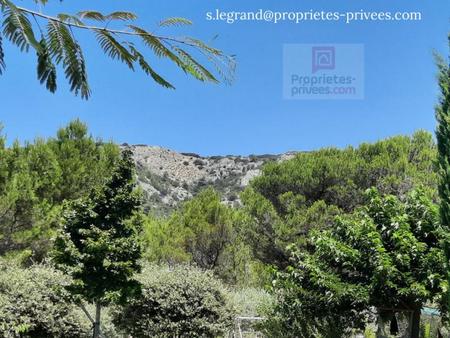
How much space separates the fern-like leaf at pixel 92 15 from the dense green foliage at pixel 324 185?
14802mm

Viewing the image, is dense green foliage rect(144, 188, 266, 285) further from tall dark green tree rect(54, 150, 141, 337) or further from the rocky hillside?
the rocky hillside

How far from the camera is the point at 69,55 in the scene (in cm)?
196

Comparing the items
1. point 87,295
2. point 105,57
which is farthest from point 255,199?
point 105,57

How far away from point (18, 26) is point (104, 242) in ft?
29.3

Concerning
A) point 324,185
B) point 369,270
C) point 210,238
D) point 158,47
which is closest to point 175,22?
point 158,47

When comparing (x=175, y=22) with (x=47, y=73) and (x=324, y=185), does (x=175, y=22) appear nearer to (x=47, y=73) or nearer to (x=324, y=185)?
(x=47, y=73)

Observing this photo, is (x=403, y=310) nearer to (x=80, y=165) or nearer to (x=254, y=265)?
(x=254, y=265)

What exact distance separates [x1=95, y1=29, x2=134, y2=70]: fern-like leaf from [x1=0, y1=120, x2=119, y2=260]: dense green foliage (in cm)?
1311

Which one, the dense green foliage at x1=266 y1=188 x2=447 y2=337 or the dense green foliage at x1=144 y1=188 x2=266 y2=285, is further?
the dense green foliage at x1=144 y1=188 x2=266 y2=285

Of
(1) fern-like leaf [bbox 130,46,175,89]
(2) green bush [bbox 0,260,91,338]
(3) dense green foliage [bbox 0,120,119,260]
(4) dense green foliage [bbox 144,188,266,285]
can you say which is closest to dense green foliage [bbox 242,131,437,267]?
(4) dense green foliage [bbox 144,188,266,285]

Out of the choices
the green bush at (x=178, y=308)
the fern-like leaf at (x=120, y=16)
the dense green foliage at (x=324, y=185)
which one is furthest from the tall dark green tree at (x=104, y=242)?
the fern-like leaf at (x=120, y=16)

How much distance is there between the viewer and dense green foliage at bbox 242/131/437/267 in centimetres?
1617

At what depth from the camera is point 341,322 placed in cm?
843

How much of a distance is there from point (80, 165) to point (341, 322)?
1179 centimetres
